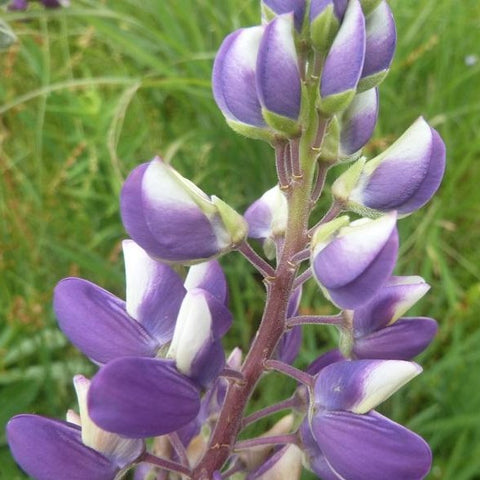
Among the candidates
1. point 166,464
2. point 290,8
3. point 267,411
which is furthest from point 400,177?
point 166,464

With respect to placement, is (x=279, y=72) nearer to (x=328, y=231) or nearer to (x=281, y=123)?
(x=281, y=123)

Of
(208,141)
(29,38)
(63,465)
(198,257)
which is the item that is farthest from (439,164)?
(29,38)

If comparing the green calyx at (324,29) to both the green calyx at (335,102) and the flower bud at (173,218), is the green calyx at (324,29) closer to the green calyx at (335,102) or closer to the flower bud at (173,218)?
the green calyx at (335,102)

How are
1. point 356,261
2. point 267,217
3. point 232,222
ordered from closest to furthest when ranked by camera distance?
point 356,261 < point 232,222 < point 267,217

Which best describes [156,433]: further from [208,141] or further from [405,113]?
[405,113]

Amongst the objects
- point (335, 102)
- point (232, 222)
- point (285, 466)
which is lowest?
point (285, 466)

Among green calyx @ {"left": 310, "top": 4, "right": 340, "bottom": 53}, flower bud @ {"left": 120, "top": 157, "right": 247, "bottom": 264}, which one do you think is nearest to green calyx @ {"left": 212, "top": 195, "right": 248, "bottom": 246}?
flower bud @ {"left": 120, "top": 157, "right": 247, "bottom": 264}

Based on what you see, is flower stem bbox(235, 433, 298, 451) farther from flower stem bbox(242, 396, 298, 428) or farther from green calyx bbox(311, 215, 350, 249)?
green calyx bbox(311, 215, 350, 249)
